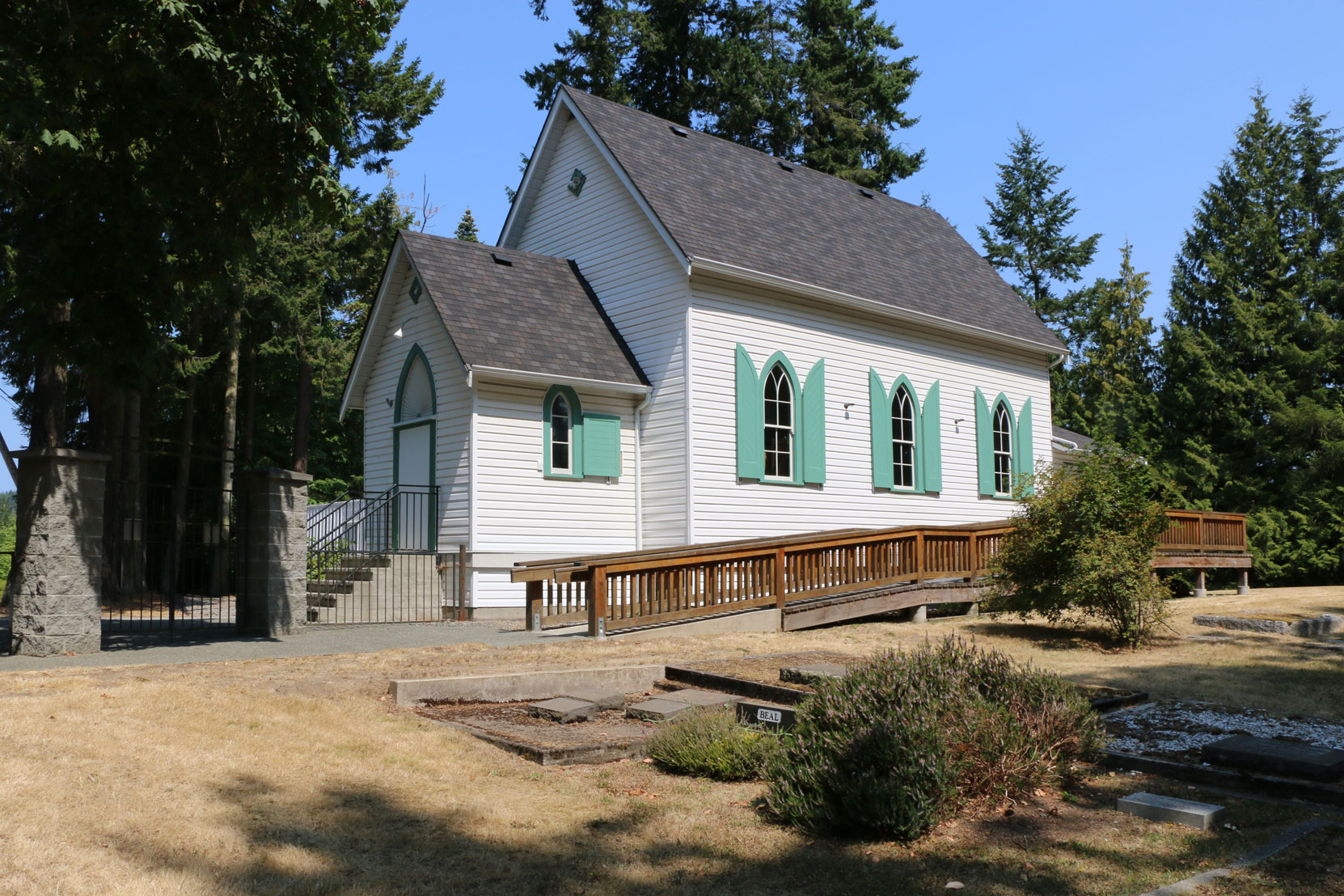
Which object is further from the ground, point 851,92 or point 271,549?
point 851,92

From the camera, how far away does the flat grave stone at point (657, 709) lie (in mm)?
8109

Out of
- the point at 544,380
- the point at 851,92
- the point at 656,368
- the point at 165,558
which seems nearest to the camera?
the point at 165,558

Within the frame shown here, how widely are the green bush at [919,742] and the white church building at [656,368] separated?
11028mm

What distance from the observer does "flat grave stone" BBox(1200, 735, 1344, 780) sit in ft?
18.8

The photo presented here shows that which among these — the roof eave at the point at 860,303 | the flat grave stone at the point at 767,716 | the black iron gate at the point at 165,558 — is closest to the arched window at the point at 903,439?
the roof eave at the point at 860,303

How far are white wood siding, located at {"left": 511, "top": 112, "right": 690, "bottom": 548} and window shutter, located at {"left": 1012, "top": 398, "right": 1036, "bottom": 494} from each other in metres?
10.3

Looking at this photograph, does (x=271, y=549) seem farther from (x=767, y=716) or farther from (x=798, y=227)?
(x=798, y=227)

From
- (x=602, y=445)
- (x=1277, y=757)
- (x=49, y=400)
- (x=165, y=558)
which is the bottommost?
(x=1277, y=757)

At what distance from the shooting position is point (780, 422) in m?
19.3

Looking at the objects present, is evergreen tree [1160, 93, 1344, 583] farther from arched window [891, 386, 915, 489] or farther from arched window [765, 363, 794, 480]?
arched window [765, 363, 794, 480]

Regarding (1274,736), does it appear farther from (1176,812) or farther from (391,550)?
(391,550)

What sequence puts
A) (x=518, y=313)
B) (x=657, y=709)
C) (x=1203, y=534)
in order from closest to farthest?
(x=657, y=709), (x=518, y=313), (x=1203, y=534)

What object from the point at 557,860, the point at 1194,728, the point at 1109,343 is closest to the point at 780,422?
the point at 1194,728

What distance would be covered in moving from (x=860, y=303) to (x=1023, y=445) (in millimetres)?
7116
